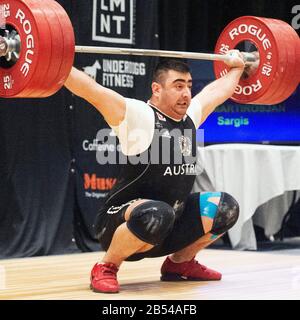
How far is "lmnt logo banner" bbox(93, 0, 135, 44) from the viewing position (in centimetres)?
644

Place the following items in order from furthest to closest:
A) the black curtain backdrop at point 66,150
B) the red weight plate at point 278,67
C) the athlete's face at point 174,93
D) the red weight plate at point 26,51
→ the black curtain backdrop at point 66,150 < the red weight plate at point 278,67 < the athlete's face at point 174,93 < the red weight plate at point 26,51

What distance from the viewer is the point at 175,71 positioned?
4.25 meters

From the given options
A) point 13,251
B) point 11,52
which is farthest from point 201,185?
point 11,52

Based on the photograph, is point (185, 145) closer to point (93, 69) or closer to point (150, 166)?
point (150, 166)

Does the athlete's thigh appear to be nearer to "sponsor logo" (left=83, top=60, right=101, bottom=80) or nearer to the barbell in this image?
the barbell

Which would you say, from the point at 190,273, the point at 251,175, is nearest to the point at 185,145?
the point at 190,273

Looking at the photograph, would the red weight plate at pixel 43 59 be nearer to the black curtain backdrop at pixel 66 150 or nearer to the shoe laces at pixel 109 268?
the shoe laces at pixel 109 268

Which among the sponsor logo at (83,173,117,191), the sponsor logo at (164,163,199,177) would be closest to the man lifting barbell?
the sponsor logo at (164,163,199,177)

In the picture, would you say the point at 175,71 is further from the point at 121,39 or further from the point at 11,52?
the point at 121,39

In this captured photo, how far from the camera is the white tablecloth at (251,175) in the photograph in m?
6.04

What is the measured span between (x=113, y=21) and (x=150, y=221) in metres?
2.98

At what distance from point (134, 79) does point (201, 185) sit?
105 centimetres

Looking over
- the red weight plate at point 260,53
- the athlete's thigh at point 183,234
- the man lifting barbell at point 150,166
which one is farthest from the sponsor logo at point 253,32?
the athlete's thigh at point 183,234

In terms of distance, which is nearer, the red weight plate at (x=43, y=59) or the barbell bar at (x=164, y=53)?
the red weight plate at (x=43, y=59)
